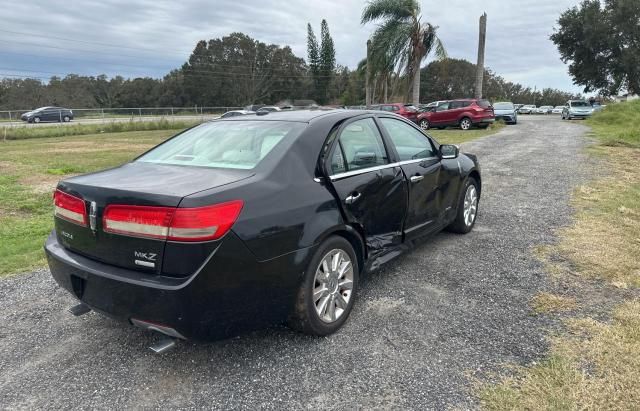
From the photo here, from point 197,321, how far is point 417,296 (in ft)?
6.39

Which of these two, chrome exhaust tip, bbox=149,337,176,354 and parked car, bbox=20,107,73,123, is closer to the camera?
chrome exhaust tip, bbox=149,337,176,354

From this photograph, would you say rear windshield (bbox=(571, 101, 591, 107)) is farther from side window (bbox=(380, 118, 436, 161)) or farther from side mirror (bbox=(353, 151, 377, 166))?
side mirror (bbox=(353, 151, 377, 166))

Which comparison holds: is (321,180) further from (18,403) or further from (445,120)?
(445,120)

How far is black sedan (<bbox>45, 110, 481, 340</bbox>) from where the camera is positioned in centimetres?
245

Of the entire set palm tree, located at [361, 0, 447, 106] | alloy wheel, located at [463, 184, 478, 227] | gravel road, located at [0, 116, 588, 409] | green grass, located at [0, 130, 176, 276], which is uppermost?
palm tree, located at [361, 0, 447, 106]

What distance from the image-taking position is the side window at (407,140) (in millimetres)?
4117

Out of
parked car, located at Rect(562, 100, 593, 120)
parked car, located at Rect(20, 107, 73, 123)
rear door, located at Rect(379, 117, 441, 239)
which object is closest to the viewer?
rear door, located at Rect(379, 117, 441, 239)

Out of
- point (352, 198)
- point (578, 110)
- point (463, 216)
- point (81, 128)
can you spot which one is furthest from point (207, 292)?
point (578, 110)

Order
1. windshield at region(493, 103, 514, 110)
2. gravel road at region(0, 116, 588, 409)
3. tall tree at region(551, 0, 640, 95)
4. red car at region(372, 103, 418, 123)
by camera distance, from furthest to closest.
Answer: tall tree at region(551, 0, 640, 95), windshield at region(493, 103, 514, 110), red car at region(372, 103, 418, 123), gravel road at region(0, 116, 588, 409)

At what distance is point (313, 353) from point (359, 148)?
1567mm

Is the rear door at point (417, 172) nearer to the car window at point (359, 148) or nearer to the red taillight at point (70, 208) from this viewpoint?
the car window at point (359, 148)

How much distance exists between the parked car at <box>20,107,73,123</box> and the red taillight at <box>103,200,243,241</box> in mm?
38843

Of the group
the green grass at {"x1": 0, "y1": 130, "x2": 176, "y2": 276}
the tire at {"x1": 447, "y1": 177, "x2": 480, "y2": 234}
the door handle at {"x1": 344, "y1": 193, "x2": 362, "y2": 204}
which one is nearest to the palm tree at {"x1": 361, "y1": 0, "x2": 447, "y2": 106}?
the green grass at {"x1": 0, "y1": 130, "x2": 176, "y2": 276}

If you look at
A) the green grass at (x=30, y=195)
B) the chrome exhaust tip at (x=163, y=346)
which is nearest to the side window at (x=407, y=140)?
the chrome exhaust tip at (x=163, y=346)
